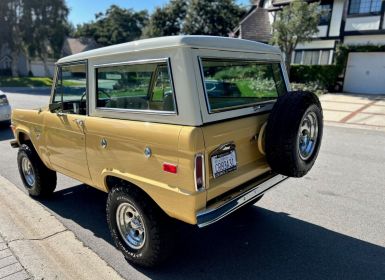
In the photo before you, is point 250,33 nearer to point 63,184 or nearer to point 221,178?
point 63,184

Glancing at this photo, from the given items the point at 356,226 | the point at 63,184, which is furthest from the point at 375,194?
the point at 63,184

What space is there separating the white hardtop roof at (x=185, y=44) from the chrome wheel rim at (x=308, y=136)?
87 centimetres

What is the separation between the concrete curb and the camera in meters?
2.87

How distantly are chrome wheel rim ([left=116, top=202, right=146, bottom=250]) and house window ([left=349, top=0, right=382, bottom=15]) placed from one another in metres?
19.8

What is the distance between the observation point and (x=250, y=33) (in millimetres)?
22672

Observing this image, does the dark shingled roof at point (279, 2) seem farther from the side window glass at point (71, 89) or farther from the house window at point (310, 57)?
the side window glass at point (71, 89)

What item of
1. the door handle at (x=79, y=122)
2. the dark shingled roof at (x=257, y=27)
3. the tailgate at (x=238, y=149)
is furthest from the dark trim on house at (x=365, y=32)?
the door handle at (x=79, y=122)

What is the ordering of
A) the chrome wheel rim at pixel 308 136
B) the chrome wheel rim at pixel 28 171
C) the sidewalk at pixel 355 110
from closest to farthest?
the chrome wheel rim at pixel 308 136 < the chrome wheel rim at pixel 28 171 < the sidewalk at pixel 355 110

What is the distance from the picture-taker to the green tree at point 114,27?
63.6 m

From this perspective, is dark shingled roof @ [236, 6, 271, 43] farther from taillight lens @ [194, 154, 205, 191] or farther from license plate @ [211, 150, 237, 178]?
taillight lens @ [194, 154, 205, 191]

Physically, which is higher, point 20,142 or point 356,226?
point 20,142

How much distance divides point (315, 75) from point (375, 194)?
15136 mm

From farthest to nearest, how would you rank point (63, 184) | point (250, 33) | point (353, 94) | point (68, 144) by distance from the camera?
point (250, 33) < point (353, 94) < point (63, 184) < point (68, 144)

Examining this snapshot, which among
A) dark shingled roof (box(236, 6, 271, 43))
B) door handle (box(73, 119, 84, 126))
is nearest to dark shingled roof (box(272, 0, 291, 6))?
dark shingled roof (box(236, 6, 271, 43))
